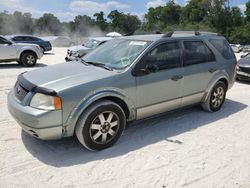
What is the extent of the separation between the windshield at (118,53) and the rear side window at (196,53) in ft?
3.09

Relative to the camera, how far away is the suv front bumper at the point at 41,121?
3580 millimetres

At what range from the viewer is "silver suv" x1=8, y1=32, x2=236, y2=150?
3701mm

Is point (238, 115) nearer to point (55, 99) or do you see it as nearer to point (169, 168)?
point (169, 168)

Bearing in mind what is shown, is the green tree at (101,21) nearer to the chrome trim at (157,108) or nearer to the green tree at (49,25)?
the green tree at (49,25)

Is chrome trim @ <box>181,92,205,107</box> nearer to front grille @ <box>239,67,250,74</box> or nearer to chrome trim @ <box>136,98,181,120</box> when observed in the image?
chrome trim @ <box>136,98,181,120</box>

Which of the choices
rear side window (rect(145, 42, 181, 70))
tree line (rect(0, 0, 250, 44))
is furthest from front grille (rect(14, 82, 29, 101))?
tree line (rect(0, 0, 250, 44))

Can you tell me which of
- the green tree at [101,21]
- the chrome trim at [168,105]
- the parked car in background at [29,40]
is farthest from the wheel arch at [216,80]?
the green tree at [101,21]

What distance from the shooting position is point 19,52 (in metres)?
12.4

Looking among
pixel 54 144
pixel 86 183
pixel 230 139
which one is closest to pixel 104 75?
pixel 54 144

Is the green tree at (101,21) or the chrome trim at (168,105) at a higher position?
the green tree at (101,21)

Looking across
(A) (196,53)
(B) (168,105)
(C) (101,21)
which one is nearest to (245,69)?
(A) (196,53)

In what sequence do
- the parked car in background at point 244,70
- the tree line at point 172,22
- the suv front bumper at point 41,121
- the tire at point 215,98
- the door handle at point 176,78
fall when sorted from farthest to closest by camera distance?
the tree line at point 172,22 < the parked car in background at point 244,70 < the tire at point 215,98 < the door handle at point 176,78 < the suv front bumper at point 41,121

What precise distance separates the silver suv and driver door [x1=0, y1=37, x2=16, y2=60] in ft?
26.8

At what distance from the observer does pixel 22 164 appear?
365 centimetres
